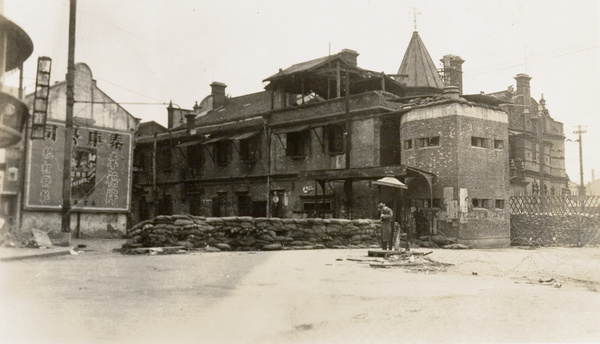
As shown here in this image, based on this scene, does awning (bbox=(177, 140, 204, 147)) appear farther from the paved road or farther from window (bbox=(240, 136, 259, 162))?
the paved road

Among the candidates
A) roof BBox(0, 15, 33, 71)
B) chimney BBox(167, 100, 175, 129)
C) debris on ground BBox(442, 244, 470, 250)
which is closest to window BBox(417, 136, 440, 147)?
debris on ground BBox(442, 244, 470, 250)

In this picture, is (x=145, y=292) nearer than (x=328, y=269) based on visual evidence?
Yes

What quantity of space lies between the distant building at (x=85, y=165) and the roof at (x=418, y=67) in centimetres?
1837

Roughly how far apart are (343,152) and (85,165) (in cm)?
1291

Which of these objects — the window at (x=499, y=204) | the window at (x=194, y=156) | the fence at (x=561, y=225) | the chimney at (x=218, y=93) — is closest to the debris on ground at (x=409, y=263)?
the window at (x=499, y=204)

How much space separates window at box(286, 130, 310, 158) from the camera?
30430mm

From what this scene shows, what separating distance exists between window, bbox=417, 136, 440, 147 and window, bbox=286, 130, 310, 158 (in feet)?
24.0

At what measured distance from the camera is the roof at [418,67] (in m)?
36.7

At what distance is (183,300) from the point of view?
755 cm

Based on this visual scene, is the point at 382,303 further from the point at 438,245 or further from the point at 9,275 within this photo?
the point at 438,245

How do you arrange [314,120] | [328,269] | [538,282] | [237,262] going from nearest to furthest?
[538,282] → [328,269] → [237,262] → [314,120]

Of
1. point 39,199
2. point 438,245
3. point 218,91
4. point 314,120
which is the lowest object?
point 438,245

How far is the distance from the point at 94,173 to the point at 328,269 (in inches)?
755

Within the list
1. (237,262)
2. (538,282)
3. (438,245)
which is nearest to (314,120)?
(438,245)
